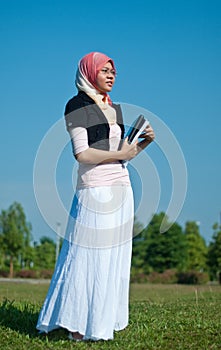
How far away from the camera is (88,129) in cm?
552

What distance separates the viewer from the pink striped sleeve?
543cm

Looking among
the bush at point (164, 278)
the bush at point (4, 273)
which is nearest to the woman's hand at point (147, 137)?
the bush at point (164, 278)

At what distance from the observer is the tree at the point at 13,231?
157 feet

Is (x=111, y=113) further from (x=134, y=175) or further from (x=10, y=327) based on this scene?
(x=10, y=327)

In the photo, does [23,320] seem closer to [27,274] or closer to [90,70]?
[90,70]

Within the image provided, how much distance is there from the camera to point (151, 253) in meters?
59.9

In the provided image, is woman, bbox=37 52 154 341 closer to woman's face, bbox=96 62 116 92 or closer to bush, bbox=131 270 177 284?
woman's face, bbox=96 62 116 92

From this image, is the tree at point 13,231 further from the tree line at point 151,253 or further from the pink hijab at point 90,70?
the pink hijab at point 90,70

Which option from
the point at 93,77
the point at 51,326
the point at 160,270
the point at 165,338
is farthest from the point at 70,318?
the point at 160,270

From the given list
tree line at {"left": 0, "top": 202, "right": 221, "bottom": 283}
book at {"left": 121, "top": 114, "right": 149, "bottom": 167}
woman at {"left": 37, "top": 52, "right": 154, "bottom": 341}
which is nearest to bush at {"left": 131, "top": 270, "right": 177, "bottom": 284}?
tree line at {"left": 0, "top": 202, "right": 221, "bottom": 283}

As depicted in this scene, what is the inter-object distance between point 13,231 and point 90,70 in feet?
142

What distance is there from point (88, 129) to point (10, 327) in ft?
7.51

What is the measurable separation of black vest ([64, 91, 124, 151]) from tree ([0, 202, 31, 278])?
141 ft

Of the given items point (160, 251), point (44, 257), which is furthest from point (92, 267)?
point (160, 251)
